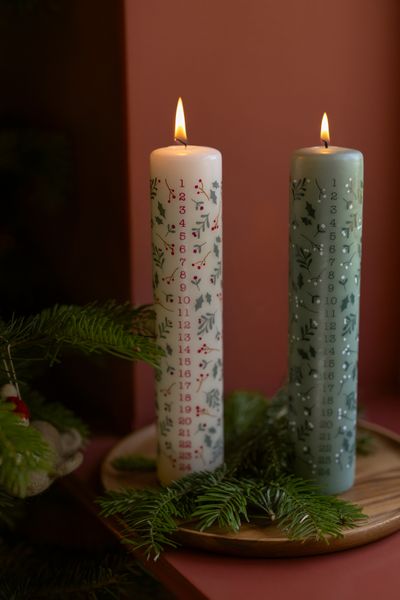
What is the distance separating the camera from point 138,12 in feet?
2.26

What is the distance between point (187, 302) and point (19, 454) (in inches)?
7.6

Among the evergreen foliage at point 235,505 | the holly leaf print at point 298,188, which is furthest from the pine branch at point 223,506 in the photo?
the holly leaf print at point 298,188

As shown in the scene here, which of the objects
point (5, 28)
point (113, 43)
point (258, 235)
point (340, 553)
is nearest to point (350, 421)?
point (340, 553)

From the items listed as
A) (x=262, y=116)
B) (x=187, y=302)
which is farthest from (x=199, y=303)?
(x=262, y=116)

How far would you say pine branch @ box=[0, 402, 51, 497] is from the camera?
1.48 feet

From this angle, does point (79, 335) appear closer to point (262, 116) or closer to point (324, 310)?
point (324, 310)

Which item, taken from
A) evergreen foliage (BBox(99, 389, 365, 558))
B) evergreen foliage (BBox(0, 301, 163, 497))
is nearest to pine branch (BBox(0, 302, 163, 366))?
evergreen foliage (BBox(0, 301, 163, 497))

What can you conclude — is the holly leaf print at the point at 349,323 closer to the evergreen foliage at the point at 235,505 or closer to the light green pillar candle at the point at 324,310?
the light green pillar candle at the point at 324,310

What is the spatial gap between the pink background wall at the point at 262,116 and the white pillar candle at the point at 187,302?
0.40 feet

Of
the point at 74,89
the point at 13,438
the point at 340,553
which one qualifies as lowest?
the point at 340,553

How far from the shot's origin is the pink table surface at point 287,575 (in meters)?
0.54

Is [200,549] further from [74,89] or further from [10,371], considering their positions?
[74,89]

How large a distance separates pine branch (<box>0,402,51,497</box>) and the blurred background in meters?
0.29

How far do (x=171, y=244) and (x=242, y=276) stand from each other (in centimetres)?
20
